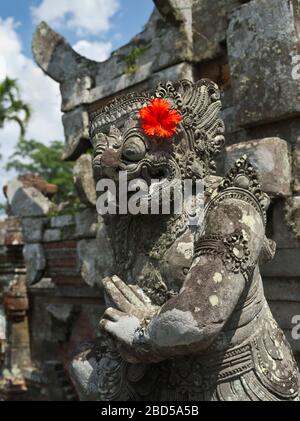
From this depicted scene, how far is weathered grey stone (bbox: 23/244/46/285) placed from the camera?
21.3 feet

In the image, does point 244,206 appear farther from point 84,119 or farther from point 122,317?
point 84,119

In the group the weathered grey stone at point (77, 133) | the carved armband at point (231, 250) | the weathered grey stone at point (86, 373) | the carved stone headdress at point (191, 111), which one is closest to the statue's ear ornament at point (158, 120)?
the carved stone headdress at point (191, 111)

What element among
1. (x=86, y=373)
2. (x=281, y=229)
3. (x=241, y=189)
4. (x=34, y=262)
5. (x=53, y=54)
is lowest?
Result: (x=86, y=373)

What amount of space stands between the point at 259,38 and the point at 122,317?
2318mm

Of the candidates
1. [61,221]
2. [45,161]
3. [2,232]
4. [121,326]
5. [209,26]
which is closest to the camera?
[121,326]

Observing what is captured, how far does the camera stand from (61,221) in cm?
623

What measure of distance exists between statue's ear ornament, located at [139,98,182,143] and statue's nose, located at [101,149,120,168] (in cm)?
20

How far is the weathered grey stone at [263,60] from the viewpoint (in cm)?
354

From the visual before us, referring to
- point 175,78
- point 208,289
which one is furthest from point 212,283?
point 175,78

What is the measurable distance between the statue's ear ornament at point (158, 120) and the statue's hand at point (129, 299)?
75cm

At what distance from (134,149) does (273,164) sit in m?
1.34

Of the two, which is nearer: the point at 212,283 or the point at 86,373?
the point at 212,283

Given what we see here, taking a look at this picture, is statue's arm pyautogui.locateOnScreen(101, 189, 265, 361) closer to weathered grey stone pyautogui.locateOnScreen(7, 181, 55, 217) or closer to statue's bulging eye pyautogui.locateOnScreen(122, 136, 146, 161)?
statue's bulging eye pyautogui.locateOnScreen(122, 136, 146, 161)

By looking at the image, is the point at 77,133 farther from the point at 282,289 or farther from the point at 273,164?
the point at 282,289
